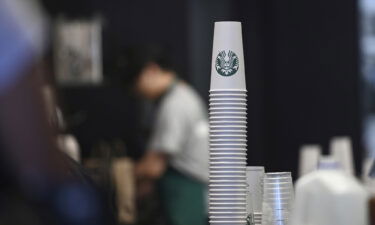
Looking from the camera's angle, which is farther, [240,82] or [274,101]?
[274,101]

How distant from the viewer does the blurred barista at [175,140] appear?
549 cm

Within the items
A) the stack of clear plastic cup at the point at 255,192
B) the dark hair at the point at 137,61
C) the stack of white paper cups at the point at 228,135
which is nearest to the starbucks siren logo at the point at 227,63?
the stack of white paper cups at the point at 228,135

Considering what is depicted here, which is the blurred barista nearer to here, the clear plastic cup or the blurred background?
the blurred background

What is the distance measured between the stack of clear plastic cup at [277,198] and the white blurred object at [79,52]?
6.01m

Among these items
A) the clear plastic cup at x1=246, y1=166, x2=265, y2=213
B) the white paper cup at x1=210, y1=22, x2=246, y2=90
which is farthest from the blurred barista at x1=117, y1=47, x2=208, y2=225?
the white paper cup at x1=210, y1=22, x2=246, y2=90

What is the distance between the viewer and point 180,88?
5.62m

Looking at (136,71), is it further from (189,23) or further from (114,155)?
(189,23)

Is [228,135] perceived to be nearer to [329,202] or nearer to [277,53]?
[329,202]

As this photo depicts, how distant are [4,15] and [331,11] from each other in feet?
22.7

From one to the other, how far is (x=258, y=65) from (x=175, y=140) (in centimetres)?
260

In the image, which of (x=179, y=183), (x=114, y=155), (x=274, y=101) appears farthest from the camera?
(x=274, y=101)

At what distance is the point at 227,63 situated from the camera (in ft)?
5.19

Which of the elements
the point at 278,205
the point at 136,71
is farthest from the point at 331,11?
the point at 278,205

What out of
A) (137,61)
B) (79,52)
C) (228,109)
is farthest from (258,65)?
(228,109)
